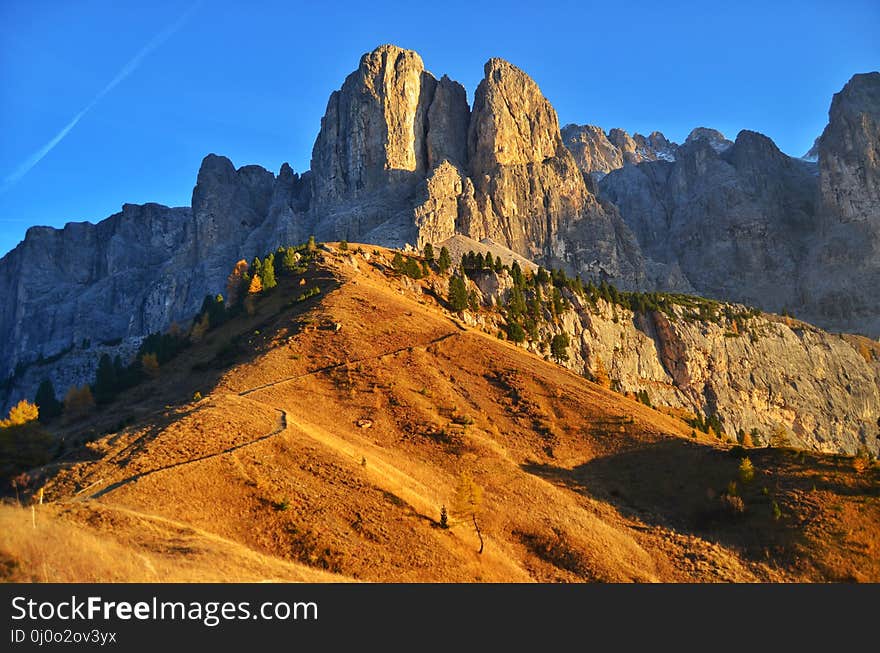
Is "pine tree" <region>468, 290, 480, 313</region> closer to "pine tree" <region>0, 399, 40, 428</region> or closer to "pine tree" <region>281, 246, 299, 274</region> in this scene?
"pine tree" <region>281, 246, 299, 274</region>

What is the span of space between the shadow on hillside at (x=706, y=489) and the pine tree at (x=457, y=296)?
39819mm

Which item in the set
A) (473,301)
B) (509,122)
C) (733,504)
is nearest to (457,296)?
(473,301)

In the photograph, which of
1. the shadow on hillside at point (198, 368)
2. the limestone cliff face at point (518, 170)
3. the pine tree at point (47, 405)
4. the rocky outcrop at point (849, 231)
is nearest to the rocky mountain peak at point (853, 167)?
the rocky outcrop at point (849, 231)

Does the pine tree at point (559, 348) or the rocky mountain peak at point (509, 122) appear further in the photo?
the rocky mountain peak at point (509, 122)

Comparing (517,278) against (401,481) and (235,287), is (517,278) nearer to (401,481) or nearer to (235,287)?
(235,287)

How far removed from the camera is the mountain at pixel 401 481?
105 ft

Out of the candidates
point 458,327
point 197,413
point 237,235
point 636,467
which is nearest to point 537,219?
point 237,235

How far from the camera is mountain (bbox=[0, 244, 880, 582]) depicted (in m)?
32.2

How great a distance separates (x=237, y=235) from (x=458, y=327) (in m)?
128

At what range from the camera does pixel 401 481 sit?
143 ft

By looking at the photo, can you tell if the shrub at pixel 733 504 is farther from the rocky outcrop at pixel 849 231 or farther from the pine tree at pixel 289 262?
the rocky outcrop at pixel 849 231

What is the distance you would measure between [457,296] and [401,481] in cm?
5058

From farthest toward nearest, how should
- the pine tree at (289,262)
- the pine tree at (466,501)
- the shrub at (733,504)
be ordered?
the pine tree at (289,262)
the shrub at (733,504)
the pine tree at (466,501)

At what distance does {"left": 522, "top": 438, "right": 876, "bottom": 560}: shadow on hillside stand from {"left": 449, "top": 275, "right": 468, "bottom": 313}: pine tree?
39819 millimetres
